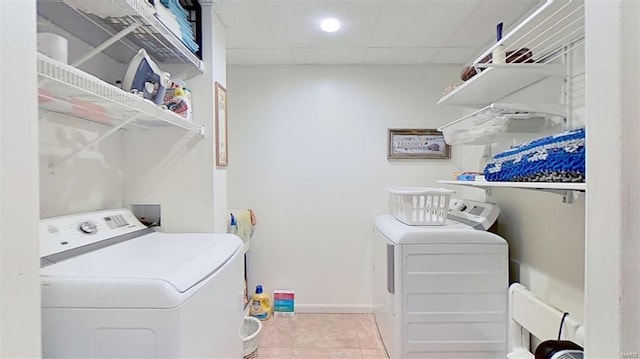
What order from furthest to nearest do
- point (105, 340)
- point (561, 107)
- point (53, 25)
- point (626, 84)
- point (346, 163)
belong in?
point (346, 163) → point (561, 107) → point (53, 25) → point (105, 340) → point (626, 84)

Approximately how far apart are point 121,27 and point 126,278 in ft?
3.52

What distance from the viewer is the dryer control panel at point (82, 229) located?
1.18 meters

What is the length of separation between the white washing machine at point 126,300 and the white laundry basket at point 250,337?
86 cm

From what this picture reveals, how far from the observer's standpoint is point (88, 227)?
1.39 meters

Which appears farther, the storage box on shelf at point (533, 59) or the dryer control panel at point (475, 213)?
the dryer control panel at point (475, 213)

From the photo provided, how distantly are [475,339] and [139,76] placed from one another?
2227mm

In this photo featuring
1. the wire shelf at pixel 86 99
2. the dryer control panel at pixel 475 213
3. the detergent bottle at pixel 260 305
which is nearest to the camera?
the wire shelf at pixel 86 99

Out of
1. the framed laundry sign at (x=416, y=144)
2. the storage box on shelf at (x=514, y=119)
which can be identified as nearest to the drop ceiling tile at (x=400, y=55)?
the framed laundry sign at (x=416, y=144)

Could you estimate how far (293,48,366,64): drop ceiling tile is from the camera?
8.50 feet

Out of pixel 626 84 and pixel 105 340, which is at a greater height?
pixel 626 84

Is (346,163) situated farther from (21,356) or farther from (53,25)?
(21,356)

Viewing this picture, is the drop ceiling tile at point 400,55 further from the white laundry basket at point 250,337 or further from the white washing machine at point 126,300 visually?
the white laundry basket at point 250,337

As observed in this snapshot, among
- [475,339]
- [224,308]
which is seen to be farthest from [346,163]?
[224,308]

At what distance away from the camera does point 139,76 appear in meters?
1.32
